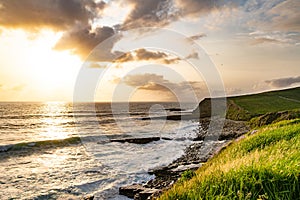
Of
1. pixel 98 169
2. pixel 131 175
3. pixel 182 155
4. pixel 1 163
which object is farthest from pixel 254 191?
pixel 1 163

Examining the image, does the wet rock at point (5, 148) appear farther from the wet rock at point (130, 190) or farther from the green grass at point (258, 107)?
the green grass at point (258, 107)

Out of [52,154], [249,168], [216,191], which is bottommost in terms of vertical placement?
[52,154]

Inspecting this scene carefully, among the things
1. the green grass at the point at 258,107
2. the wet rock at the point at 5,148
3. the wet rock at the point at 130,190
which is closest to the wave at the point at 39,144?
the wet rock at the point at 5,148

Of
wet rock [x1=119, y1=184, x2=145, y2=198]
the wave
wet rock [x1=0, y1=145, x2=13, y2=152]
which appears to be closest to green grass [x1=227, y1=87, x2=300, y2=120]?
the wave

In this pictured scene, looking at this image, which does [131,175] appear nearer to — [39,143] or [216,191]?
[216,191]

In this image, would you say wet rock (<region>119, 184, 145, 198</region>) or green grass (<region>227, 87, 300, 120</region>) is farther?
green grass (<region>227, 87, 300, 120</region>)

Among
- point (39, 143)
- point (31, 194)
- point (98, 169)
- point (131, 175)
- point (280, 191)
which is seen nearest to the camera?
point (280, 191)

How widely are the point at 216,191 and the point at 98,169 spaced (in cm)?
1771

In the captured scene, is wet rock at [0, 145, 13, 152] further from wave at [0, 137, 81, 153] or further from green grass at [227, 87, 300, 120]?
green grass at [227, 87, 300, 120]

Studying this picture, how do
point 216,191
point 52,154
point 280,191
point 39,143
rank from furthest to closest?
point 39,143
point 52,154
point 216,191
point 280,191

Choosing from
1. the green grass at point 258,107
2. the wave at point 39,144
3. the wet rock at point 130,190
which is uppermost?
the green grass at point 258,107

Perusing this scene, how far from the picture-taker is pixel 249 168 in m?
5.21

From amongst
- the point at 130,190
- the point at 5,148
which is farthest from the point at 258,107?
the point at 130,190

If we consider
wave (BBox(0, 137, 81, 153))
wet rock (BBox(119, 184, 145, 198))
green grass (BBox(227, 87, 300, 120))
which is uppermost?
green grass (BBox(227, 87, 300, 120))
